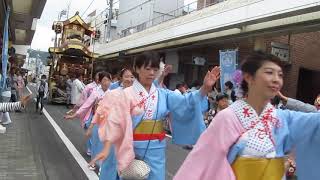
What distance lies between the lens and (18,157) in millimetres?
8711

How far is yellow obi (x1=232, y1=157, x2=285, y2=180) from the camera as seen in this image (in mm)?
3082

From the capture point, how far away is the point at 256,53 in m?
3.24

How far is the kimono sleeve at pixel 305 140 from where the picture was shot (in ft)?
10.3

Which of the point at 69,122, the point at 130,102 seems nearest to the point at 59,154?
the point at 130,102

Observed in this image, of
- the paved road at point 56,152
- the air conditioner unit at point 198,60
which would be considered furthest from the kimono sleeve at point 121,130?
the air conditioner unit at point 198,60

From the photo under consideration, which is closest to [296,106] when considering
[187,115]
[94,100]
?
[187,115]

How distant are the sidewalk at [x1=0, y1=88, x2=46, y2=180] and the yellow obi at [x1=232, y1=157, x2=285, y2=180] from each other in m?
4.75

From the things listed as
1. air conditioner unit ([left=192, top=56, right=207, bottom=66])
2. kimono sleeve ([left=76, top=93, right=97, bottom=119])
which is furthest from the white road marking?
air conditioner unit ([left=192, top=56, right=207, bottom=66])

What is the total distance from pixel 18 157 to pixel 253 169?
6.46 meters

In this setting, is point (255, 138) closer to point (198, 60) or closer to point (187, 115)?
point (187, 115)

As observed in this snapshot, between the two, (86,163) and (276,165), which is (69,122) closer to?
(86,163)

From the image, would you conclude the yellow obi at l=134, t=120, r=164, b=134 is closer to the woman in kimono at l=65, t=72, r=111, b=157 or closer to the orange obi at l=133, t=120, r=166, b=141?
the orange obi at l=133, t=120, r=166, b=141

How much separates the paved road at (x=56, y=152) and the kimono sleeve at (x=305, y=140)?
15.3ft

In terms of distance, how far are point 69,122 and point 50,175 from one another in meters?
8.44
